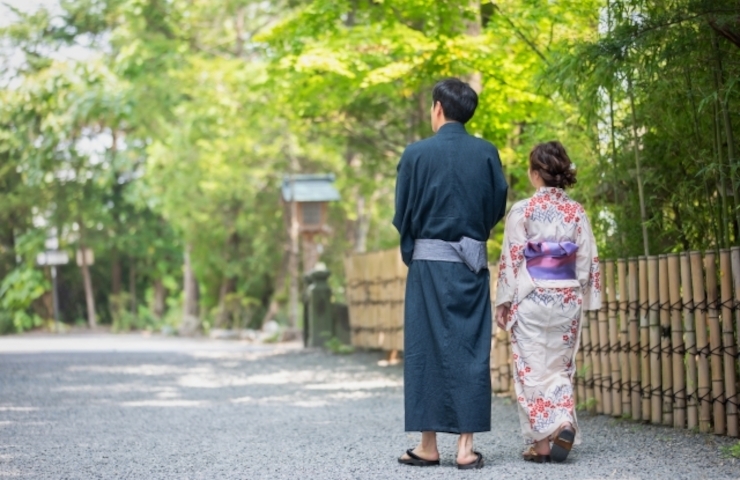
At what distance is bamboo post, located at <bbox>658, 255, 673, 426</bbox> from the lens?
19.1ft

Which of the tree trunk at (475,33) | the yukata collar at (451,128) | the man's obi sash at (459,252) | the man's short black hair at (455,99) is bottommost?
the man's obi sash at (459,252)

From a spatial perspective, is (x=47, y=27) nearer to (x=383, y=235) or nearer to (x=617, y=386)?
(x=383, y=235)

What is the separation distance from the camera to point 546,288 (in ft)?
16.2

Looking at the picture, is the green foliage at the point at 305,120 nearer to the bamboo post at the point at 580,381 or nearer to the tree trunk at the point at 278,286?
the tree trunk at the point at 278,286

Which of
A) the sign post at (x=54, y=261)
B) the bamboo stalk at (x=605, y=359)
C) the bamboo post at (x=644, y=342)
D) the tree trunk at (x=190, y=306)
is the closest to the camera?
the bamboo post at (x=644, y=342)

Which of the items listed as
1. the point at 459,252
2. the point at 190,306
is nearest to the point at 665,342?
the point at 459,252

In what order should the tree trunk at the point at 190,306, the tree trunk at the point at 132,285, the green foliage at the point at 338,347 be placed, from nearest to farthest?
the green foliage at the point at 338,347, the tree trunk at the point at 190,306, the tree trunk at the point at 132,285

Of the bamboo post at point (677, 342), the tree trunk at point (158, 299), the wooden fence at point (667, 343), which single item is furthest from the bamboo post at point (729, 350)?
the tree trunk at point (158, 299)

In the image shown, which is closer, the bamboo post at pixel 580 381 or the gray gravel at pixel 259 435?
the gray gravel at pixel 259 435

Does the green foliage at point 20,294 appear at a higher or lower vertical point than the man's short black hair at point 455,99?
lower

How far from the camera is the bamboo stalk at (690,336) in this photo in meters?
5.59

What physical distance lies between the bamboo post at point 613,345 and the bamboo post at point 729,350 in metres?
1.09

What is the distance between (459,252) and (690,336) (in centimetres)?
160

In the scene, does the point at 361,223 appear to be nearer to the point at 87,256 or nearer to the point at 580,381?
the point at 87,256
